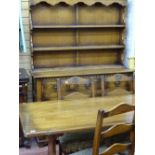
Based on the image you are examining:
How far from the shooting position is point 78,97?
9.47ft

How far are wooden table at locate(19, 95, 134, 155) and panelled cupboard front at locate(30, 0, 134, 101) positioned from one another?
997mm

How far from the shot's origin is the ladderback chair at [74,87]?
2891 millimetres

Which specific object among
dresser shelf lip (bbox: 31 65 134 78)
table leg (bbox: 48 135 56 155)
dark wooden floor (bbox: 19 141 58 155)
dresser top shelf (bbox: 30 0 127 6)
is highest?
dresser top shelf (bbox: 30 0 127 6)

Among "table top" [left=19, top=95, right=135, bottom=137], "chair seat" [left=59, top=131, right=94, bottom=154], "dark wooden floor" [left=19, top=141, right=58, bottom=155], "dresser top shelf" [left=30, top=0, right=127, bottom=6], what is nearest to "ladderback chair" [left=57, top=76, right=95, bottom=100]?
"table top" [left=19, top=95, right=135, bottom=137]

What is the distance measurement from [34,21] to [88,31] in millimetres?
775

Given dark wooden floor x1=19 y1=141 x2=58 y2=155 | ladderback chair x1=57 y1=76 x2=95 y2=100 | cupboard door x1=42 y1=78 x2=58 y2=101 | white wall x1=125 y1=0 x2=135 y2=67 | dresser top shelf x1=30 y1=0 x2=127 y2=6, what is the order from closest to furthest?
ladderback chair x1=57 y1=76 x2=95 y2=100
dark wooden floor x1=19 y1=141 x2=58 y2=155
cupboard door x1=42 y1=78 x2=58 y2=101
dresser top shelf x1=30 y1=0 x2=127 y2=6
white wall x1=125 y1=0 x2=135 y2=67

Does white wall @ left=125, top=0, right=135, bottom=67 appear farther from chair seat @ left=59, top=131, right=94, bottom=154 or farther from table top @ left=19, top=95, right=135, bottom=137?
chair seat @ left=59, top=131, right=94, bottom=154

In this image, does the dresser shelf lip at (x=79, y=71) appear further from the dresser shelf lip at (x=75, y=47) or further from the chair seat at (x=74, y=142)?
the chair seat at (x=74, y=142)

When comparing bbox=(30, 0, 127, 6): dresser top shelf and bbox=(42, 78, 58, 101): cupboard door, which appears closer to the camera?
bbox=(42, 78, 58, 101): cupboard door

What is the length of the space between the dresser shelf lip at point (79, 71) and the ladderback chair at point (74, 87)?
192mm

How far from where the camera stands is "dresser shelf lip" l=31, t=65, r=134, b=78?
3.70 metres
